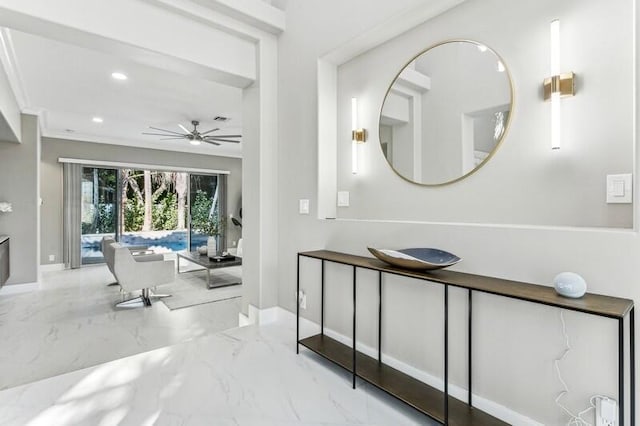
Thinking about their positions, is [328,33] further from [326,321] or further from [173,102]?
[173,102]

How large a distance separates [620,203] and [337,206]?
1705 mm

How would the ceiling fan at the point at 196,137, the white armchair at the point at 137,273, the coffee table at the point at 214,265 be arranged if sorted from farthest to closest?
the ceiling fan at the point at 196,137 → the coffee table at the point at 214,265 → the white armchair at the point at 137,273

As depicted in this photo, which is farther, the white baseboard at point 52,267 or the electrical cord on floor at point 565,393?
the white baseboard at point 52,267

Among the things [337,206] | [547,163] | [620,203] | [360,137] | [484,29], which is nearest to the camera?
[620,203]

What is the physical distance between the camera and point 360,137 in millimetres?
2389

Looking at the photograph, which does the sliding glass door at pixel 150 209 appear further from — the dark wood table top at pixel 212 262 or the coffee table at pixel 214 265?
the coffee table at pixel 214 265

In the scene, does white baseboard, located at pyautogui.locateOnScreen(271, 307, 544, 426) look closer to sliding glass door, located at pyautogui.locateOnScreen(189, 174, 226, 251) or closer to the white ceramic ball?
the white ceramic ball

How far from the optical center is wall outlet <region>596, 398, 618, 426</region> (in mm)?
1167

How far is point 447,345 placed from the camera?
1.55m

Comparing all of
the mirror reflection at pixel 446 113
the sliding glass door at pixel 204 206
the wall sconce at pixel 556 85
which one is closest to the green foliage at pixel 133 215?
the sliding glass door at pixel 204 206

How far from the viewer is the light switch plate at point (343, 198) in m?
2.55

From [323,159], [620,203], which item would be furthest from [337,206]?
[620,203]

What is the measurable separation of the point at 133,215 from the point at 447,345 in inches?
305

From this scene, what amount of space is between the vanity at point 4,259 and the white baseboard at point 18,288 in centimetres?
17
